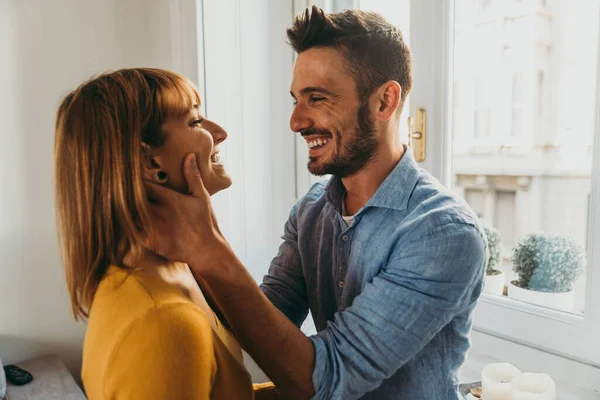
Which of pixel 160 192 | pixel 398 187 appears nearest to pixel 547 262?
pixel 398 187

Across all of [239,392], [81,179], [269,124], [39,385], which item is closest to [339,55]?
[81,179]

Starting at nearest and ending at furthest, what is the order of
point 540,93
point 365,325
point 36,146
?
point 365,325 → point 540,93 → point 36,146

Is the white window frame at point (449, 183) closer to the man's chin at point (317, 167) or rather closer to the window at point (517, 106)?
the window at point (517, 106)

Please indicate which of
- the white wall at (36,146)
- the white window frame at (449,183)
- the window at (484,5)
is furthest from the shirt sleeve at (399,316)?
the white wall at (36,146)

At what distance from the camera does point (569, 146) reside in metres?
1.30

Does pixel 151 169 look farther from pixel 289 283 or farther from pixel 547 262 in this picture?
pixel 547 262

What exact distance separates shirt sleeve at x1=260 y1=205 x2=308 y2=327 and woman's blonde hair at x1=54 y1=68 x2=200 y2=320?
1.60 ft

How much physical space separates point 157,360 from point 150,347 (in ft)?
0.07

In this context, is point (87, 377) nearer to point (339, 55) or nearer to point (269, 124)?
point (339, 55)

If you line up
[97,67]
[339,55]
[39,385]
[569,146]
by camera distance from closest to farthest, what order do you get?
[339,55] → [569,146] → [39,385] → [97,67]

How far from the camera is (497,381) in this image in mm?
1232

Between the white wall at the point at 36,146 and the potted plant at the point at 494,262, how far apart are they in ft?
5.19

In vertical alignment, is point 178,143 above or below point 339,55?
below

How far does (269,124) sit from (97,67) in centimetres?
72
